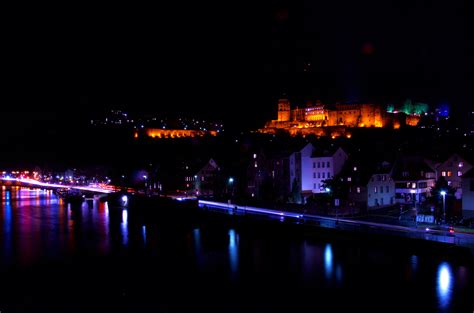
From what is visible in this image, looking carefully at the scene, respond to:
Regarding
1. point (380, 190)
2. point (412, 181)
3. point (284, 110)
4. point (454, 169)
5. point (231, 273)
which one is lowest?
point (231, 273)

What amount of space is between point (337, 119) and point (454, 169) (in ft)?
70.3

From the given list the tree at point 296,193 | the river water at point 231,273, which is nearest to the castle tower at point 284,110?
the tree at point 296,193

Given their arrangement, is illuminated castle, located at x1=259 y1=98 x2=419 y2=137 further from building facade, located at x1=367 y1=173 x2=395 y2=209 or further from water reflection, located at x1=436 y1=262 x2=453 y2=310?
water reflection, located at x1=436 y1=262 x2=453 y2=310

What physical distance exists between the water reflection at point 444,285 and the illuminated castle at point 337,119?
75.1ft

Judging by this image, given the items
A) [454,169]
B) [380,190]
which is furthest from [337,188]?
[454,169]

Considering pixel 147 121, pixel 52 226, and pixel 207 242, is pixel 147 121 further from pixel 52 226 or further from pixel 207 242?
pixel 207 242

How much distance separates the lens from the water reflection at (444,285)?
8643mm

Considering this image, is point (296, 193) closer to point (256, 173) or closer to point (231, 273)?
point (256, 173)

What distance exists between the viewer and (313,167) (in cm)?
1767

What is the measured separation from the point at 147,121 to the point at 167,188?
2976cm

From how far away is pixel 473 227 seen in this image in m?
11.0

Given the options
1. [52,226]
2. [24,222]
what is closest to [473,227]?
[52,226]

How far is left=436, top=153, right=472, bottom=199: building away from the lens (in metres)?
15.2

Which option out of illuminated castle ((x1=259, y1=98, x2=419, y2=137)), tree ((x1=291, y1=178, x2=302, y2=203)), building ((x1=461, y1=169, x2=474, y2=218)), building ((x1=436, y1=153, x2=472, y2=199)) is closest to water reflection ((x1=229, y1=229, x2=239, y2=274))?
tree ((x1=291, y1=178, x2=302, y2=203))
